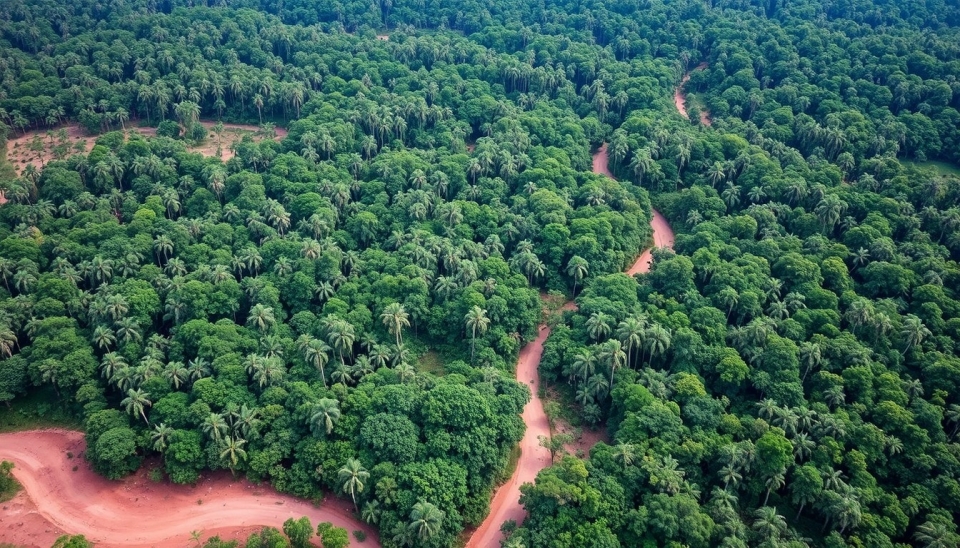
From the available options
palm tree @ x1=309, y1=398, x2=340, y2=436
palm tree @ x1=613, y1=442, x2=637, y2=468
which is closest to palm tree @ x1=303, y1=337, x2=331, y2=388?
palm tree @ x1=309, y1=398, x2=340, y2=436

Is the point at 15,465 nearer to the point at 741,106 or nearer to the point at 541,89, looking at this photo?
the point at 541,89

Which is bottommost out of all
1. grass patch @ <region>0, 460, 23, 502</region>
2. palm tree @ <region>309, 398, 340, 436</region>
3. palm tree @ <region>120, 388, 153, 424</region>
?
grass patch @ <region>0, 460, 23, 502</region>

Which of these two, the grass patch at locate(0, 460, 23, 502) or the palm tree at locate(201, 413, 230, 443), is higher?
the palm tree at locate(201, 413, 230, 443)

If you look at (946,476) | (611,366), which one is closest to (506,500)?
(611,366)

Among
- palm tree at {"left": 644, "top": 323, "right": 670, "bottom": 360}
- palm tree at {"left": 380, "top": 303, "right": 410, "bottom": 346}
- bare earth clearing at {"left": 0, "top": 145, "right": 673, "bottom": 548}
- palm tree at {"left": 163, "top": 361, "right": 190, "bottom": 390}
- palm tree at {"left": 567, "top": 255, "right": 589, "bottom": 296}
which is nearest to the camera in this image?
bare earth clearing at {"left": 0, "top": 145, "right": 673, "bottom": 548}

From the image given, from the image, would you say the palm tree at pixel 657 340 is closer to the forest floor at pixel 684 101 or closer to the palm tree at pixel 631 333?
the palm tree at pixel 631 333

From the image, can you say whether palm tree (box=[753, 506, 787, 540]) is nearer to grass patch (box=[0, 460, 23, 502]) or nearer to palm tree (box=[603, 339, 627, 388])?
palm tree (box=[603, 339, 627, 388])

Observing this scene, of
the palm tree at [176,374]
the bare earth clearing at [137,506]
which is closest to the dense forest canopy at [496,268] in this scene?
A: the palm tree at [176,374]
